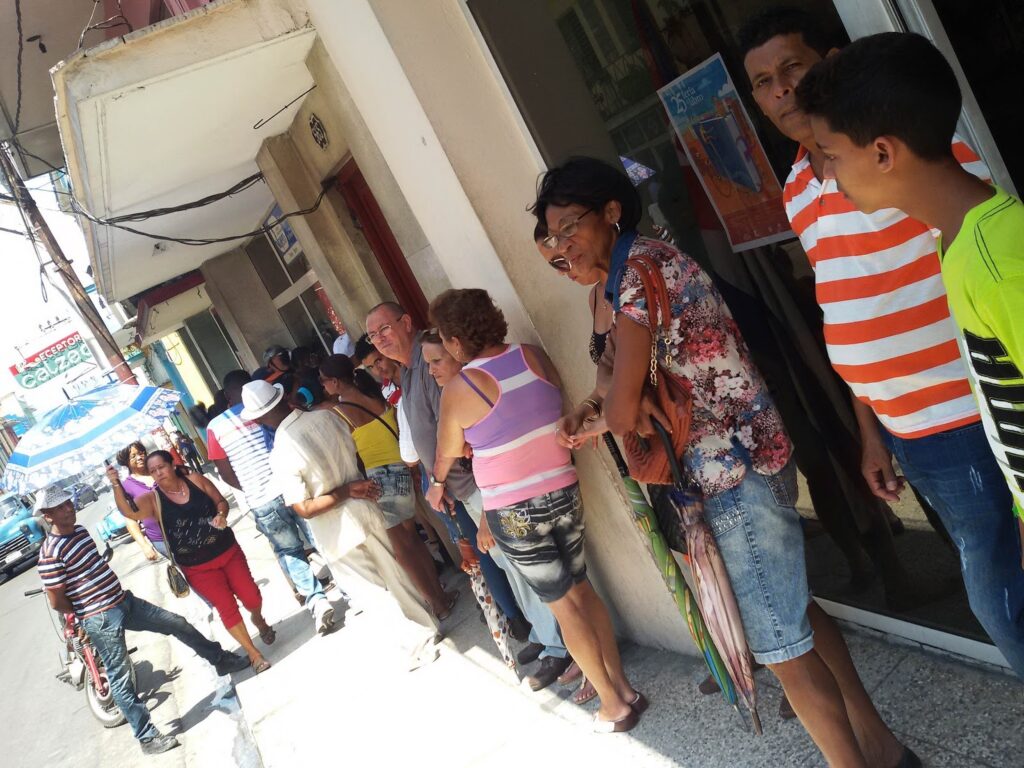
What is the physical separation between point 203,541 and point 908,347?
6253 millimetres

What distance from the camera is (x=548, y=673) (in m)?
4.38

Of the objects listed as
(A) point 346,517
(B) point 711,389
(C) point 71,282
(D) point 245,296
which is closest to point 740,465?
(B) point 711,389

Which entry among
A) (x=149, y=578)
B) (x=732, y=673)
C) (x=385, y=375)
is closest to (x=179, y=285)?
(x=149, y=578)

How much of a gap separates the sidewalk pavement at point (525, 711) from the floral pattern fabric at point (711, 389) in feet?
3.51

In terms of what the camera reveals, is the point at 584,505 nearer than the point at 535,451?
No

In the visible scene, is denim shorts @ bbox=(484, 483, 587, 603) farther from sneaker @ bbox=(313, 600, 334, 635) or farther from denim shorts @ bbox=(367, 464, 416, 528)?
sneaker @ bbox=(313, 600, 334, 635)

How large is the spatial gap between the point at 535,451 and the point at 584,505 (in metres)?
0.70

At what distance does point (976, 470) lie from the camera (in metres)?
1.94

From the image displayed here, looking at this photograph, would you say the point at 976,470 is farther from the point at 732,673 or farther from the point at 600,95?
the point at 600,95

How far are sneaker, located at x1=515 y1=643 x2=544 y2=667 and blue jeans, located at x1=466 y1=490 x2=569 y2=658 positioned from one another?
0.83ft

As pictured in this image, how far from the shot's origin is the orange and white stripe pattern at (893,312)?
1.92m

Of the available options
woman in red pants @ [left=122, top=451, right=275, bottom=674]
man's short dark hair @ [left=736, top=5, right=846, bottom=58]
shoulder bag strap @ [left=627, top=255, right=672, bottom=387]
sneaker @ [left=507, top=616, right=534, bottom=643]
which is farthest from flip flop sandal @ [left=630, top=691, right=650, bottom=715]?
→ woman in red pants @ [left=122, top=451, right=275, bottom=674]

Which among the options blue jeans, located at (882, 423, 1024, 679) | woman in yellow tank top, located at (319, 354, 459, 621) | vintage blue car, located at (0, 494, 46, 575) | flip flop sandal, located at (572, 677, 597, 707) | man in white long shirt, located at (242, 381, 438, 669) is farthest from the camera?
vintage blue car, located at (0, 494, 46, 575)

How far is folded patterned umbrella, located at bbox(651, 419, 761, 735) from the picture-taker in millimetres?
2488
